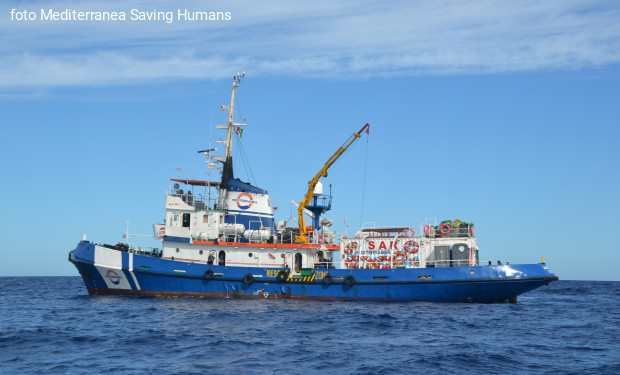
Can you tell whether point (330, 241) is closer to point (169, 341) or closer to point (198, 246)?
point (198, 246)

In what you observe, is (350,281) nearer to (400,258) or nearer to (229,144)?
(400,258)

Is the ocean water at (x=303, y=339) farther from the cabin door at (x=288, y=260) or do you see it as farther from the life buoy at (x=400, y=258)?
the cabin door at (x=288, y=260)

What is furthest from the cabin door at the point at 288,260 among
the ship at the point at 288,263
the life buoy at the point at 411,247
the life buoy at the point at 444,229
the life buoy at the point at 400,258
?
the life buoy at the point at 444,229

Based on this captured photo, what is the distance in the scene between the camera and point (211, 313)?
24469 millimetres

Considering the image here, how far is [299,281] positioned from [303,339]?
12.2 meters

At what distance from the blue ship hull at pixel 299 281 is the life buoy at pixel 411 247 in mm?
1629

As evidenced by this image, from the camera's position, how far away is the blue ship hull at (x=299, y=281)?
28.9 m

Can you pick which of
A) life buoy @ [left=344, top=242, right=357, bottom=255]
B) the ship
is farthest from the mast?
life buoy @ [left=344, top=242, right=357, bottom=255]

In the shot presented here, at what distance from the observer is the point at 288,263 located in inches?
1258

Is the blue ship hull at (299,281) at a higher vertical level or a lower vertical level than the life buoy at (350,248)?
lower

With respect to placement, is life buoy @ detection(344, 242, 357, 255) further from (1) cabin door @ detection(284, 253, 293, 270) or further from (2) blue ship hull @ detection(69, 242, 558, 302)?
(1) cabin door @ detection(284, 253, 293, 270)

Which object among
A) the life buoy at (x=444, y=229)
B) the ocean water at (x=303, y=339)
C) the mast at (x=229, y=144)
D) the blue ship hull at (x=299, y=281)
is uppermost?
the mast at (x=229, y=144)

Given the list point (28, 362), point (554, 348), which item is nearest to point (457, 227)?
point (554, 348)

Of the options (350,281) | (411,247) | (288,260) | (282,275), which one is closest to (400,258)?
(411,247)
